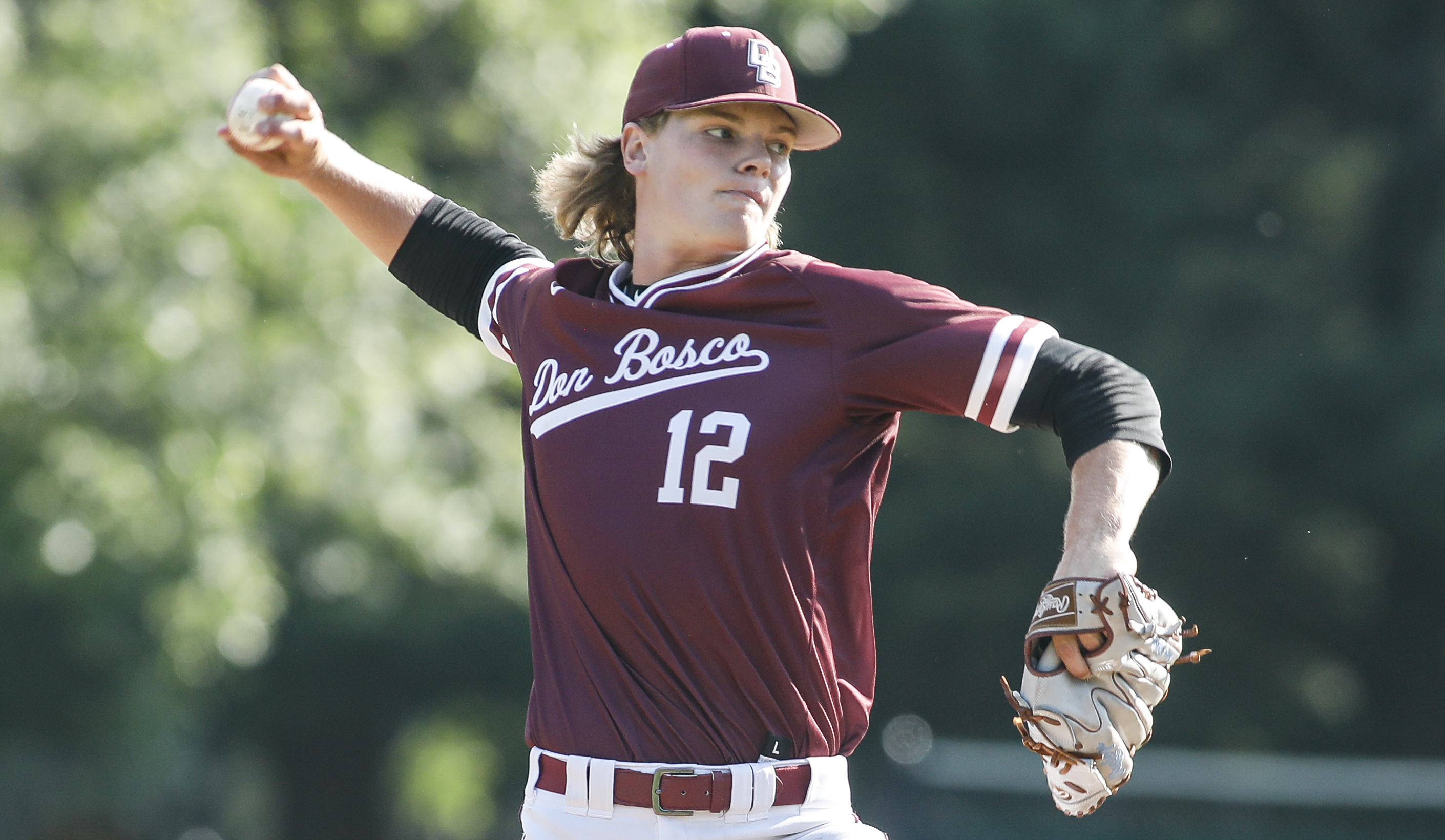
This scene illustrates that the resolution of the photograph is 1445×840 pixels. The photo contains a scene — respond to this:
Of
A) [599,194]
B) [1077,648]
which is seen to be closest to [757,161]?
[599,194]

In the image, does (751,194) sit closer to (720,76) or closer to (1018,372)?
(720,76)

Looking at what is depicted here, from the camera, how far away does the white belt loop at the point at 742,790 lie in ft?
10.3

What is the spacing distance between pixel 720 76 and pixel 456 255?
3.06 feet

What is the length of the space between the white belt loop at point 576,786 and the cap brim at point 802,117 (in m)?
1.30

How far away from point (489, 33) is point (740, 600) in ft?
25.0

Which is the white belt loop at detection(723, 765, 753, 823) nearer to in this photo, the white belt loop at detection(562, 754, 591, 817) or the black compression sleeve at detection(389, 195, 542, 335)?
the white belt loop at detection(562, 754, 591, 817)

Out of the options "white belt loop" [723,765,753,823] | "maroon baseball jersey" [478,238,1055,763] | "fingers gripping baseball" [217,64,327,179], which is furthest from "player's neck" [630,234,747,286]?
"white belt loop" [723,765,753,823]

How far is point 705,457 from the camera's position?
3.19 m

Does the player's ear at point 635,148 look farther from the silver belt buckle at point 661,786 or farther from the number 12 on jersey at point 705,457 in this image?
the silver belt buckle at point 661,786

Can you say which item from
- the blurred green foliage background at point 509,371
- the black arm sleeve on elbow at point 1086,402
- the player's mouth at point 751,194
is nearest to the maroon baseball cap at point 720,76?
the player's mouth at point 751,194

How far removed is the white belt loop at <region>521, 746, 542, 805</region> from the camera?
3365mm

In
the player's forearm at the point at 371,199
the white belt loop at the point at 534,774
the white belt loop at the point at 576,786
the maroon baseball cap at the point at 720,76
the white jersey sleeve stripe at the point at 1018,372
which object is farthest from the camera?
the player's forearm at the point at 371,199

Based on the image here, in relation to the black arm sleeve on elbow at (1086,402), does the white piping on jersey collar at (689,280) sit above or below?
above

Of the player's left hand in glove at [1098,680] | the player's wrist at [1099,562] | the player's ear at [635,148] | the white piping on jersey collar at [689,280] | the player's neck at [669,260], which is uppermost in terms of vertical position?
the player's ear at [635,148]
